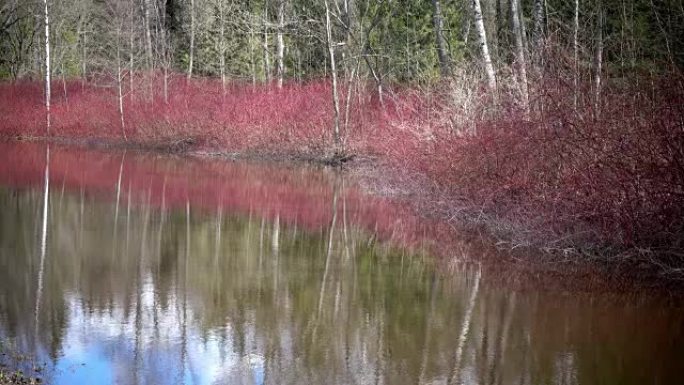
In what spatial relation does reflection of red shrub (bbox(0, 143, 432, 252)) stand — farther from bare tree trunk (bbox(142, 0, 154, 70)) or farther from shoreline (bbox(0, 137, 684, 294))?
bare tree trunk (bbox(142, 0, 154, 70))

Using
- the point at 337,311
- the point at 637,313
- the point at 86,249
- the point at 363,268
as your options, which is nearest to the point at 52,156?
the point at 86,249

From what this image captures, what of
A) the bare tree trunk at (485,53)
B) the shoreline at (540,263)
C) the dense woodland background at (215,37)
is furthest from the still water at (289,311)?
the dense woodland background at (215,37)

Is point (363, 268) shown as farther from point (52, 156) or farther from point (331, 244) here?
point (52, 156)

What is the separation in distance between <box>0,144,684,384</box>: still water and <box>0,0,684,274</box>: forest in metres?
1.42

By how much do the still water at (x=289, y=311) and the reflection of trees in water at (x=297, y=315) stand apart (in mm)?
24

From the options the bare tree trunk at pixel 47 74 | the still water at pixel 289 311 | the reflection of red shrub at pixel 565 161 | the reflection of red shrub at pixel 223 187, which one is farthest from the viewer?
the bare tree trunk at pixel 47 74

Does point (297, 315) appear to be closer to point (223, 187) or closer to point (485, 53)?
point (485, 53)

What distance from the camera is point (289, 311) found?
776 centimetres

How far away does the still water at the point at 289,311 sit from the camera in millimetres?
6203

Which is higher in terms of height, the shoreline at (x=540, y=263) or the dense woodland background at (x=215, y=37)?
the dense woodland background at (x=215, y=37)

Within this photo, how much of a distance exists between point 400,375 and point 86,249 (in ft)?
19.9

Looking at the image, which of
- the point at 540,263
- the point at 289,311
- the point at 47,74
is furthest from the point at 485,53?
the point at 47,74

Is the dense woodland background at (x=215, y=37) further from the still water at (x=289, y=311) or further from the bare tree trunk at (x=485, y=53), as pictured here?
the still water at (x=289, y=311)

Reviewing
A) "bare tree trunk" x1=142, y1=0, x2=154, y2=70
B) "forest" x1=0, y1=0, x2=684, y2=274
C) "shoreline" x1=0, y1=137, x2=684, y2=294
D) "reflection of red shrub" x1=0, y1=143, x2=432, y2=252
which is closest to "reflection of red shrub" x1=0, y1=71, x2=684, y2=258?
"forest" x1=0, y1=0, x2=684, y2=274
